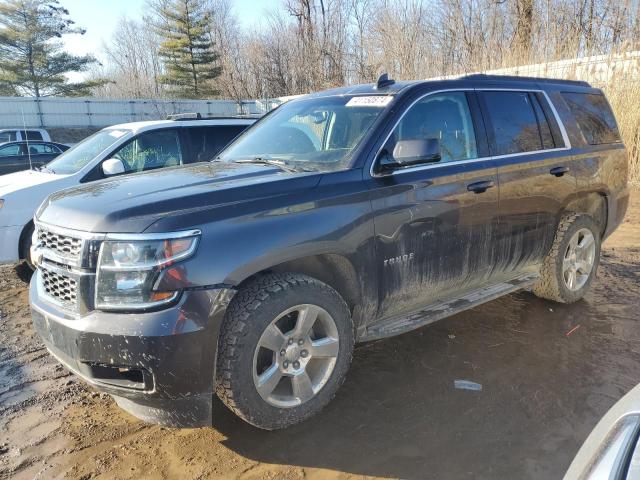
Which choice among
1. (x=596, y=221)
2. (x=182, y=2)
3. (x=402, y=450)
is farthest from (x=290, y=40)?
(x=402, y=450)

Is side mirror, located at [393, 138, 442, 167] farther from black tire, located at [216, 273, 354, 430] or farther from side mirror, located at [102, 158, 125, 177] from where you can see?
side mirror, located at [102, 158, 125, 177]

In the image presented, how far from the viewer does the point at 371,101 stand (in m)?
3.65

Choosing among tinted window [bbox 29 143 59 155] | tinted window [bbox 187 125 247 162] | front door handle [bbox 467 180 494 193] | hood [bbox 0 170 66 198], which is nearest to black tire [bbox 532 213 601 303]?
front door handle [bbox 467 180 494 193]

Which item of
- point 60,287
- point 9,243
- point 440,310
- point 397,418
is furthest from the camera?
point 9,243

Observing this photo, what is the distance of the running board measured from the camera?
334 cm

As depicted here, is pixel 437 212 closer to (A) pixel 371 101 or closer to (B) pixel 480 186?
(B) pixel 480 186

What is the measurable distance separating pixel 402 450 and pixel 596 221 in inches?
137

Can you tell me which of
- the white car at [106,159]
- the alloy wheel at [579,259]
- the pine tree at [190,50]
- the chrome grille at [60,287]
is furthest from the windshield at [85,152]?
the pine tree at [190,50]

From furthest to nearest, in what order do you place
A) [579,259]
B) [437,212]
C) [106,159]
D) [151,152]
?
[151,152]
[106,159]
[579,259]
[437,212]

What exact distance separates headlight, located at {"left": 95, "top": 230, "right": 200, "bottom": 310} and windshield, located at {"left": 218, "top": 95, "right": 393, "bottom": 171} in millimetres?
1164

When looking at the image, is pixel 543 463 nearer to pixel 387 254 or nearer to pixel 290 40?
pixel 387 254

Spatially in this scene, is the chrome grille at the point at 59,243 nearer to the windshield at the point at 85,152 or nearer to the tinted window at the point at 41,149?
the windshield at the point at 85,152

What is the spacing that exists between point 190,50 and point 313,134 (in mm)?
44561

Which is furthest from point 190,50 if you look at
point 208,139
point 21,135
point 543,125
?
point 543,125
